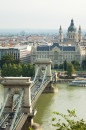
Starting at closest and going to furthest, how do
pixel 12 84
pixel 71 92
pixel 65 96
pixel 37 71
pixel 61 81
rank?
1. pixel 12 84
2. pixel 65 96
3. pixel 71 92
4. pixel 37 71
5. pixel 61 81

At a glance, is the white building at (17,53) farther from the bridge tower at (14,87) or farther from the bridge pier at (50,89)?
the bridge tower at (14,87)

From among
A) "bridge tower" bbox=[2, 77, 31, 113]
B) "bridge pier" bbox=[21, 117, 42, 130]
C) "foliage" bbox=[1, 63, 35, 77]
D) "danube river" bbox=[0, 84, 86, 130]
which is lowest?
"foliage" bbox=[1, 63, 35, 77]

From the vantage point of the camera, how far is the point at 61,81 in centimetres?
2962

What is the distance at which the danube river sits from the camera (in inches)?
591

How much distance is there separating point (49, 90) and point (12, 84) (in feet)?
33.9

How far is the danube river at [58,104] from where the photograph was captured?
15014 millimetres

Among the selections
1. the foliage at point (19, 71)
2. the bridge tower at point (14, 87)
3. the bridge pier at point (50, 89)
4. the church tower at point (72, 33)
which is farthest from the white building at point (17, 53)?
the bridge tower at point (14, 87)

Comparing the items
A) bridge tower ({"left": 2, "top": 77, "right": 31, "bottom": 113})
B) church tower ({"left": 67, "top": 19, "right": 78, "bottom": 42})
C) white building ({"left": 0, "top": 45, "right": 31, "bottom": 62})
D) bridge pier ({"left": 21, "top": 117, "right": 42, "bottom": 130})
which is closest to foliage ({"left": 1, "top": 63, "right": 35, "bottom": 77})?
white building ({"left": 0, "top": 45, "right": 31, "bottom": 62})

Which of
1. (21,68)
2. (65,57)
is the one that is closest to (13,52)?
(65,57)

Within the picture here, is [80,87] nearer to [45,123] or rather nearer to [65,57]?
[45,123]

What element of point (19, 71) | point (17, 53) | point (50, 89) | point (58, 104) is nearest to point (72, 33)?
point (17, 53)

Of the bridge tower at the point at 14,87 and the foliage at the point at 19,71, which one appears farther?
the foliage at the point at 19,71

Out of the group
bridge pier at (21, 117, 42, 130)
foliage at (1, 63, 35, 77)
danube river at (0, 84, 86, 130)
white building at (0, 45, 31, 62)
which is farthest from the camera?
white building at (0, 45, 31, 62)

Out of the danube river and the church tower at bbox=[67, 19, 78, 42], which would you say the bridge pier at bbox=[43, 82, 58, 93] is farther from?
the church tower at bbox=[67, 19, 78, 42]
